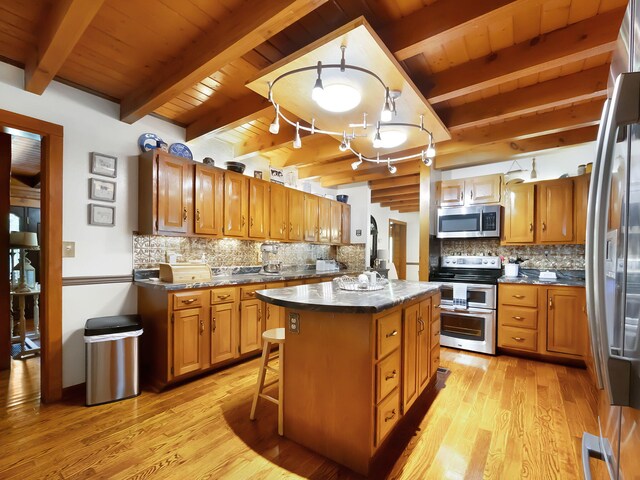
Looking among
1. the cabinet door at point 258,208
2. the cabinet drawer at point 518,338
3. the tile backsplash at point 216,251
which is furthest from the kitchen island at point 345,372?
the cabinet drawer at point 518,338

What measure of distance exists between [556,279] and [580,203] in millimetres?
930

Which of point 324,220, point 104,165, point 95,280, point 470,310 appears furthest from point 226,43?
point 470,310

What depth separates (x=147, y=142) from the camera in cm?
292

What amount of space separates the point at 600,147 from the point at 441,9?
4.35 feet

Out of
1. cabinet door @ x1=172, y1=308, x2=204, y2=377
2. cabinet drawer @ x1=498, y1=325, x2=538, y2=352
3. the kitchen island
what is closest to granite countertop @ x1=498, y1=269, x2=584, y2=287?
cabinet drawer @ x1=498, y1=325, x2=538, y2=352

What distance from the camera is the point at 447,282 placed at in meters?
3.88

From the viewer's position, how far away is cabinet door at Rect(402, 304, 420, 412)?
1.98m

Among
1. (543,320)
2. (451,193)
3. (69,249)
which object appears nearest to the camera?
(69,249)

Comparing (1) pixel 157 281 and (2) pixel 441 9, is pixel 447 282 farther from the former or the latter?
(1) pixel 157 281

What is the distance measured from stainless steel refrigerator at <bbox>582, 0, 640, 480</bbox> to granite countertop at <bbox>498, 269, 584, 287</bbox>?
2883 millimetres

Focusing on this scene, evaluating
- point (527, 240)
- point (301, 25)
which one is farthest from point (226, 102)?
point (527, 240)

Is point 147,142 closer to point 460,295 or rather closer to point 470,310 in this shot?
point 460,295

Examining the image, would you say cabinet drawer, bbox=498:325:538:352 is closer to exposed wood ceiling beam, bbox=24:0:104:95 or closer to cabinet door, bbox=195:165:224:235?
cabinet door, bbox=195:165:224:235

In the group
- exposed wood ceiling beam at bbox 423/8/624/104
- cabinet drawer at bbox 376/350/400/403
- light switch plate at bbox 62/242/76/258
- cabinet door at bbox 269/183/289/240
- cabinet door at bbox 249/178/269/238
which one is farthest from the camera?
cabinet door at bbox 269/183/289/240
